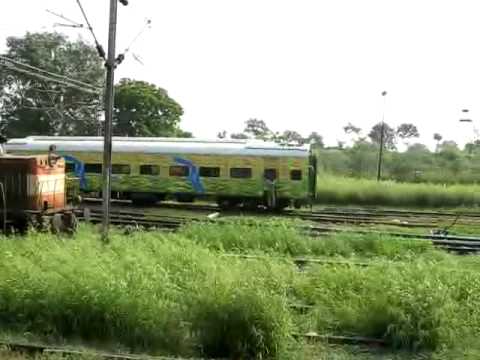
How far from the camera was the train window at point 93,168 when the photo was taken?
30234 mm

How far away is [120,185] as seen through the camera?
3019 cm

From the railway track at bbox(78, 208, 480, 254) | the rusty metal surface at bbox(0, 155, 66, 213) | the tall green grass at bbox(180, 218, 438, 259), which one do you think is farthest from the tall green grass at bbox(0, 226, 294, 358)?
the railway track at bbox(78, 208, 480, 254)

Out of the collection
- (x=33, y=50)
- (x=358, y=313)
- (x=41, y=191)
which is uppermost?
(x=33, y=50)

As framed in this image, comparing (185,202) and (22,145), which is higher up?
(22,145)

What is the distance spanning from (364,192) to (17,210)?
81.5 feet

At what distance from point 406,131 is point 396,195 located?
58501 millimetres

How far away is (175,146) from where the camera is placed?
29797mm

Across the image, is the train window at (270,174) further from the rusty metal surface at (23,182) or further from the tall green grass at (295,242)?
the rusty metal surface at (23,182)

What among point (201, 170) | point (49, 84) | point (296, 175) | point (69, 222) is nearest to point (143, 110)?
point (49, 84)

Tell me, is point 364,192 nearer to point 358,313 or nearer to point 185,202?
point 185,202

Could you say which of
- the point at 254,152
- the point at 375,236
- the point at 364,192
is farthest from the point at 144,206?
the point at 375,236

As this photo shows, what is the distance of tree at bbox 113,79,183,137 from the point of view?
194ft

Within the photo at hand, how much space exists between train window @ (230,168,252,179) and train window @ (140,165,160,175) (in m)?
3.40

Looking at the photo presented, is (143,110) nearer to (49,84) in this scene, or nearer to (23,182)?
(49,84)
